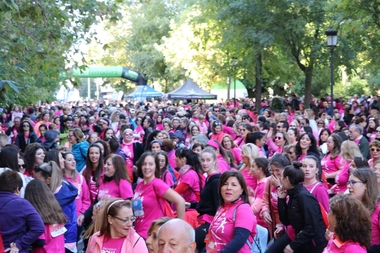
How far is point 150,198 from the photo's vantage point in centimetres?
734

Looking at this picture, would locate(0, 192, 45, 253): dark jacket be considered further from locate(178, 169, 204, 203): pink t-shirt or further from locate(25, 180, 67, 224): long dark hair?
locate(178, 169, 204, 203): pink t-shirt

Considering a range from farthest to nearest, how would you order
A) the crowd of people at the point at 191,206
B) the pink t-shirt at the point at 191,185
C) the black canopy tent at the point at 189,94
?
the black canopy tent at the point at 189,94, the pink t-shirt at the point at 191,185, the crowd of people at the point at 191,206

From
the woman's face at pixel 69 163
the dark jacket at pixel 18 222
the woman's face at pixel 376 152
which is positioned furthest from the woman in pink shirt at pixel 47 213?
the woman's face at pixel 376 152

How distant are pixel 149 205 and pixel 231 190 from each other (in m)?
1.37

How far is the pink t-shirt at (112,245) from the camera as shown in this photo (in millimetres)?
5605

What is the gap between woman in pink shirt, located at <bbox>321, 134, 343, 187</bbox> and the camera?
11047mm

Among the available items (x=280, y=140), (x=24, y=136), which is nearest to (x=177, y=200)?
(x=280, y=140)

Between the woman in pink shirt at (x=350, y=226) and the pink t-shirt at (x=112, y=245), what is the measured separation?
5.64 feet

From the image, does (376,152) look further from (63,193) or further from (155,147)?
(63,193)

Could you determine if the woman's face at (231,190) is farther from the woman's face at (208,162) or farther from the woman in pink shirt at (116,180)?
the woman in pink shirt at (116,180)

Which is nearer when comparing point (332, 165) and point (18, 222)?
point (18, 222)

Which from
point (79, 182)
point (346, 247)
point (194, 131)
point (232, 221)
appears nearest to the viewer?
point (346, 247)

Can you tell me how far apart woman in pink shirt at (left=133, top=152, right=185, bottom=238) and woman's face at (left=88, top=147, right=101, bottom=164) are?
104 inches

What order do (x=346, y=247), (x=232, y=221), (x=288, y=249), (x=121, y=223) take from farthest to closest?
1. (x=288, y=249)
2. (x=232, y=221)
3. (x=121, y=223)
4. (x=346, y=247)
